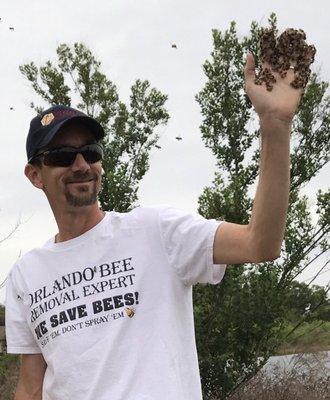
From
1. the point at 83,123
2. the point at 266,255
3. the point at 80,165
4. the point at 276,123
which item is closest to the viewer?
the point at 276,123

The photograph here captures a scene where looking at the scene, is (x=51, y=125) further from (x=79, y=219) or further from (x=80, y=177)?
(x=79, y=219)

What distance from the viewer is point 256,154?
9641mm

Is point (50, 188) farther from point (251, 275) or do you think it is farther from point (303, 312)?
point (303, 312)

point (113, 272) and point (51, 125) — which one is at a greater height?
point (51, 125)

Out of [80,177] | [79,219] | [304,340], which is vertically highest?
[304,340]

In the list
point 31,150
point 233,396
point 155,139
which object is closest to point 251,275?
point 233,396

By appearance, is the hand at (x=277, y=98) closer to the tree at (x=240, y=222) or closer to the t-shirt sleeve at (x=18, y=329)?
the t-shirt sleeve at (x=18, y=329)

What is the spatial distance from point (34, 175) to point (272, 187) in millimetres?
1088

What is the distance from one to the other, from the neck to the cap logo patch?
32 centimetres

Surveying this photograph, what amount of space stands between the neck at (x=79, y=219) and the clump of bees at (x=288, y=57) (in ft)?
2.82

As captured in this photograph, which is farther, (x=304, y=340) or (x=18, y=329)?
(x=304, y=340)

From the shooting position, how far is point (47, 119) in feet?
8.59

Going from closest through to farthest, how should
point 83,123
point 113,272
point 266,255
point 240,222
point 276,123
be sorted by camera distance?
point 276,123, point 266,255, point 113,272, point 83,123, point 240,222

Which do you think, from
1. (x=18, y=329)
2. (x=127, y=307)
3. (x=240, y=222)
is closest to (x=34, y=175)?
(x=18, y=329)
